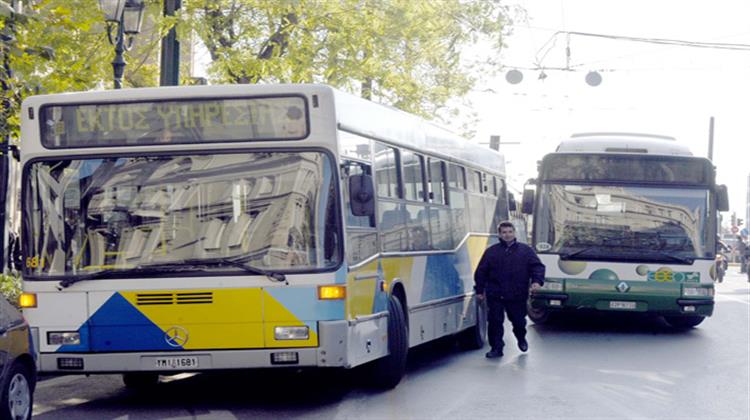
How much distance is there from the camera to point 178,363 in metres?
10.8

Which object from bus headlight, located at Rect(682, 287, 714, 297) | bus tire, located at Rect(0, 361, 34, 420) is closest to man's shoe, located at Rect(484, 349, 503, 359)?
bus headlight, located at Rect(682, 287, 714, 297)

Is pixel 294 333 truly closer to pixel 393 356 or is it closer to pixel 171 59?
pixel 393 356

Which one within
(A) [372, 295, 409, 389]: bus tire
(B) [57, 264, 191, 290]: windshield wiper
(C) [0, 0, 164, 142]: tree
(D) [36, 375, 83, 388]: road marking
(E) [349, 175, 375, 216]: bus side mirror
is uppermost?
(C) [0, 0, 164, 142]: tree

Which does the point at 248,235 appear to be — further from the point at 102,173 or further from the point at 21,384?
the point at 21,384

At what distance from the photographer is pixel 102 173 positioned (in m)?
10.8

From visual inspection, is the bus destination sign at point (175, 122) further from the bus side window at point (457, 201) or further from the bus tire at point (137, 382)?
the bus side window at point (457, 201)

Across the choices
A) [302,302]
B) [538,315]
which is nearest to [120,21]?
[302,302]

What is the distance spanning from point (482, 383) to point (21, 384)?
16.2 ft

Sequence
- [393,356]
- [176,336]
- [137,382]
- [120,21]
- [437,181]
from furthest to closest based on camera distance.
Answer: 1. [120,21]
2. [437,181]
3. [137,382]
4. [393,356]
5. [176,336]

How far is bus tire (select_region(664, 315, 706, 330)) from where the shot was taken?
21.0 meters

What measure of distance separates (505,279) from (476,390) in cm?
351

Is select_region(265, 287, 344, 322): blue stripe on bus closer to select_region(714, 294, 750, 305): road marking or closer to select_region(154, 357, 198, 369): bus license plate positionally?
select_region(154, 357, 198, 369): bus license plate

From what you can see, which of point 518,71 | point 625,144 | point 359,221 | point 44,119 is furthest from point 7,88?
point 518,71

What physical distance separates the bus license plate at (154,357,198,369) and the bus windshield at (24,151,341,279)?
2.34 ft
